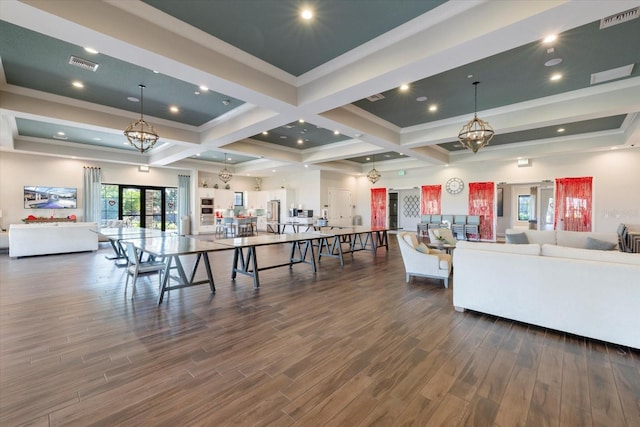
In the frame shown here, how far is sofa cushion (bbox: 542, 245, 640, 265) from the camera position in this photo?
2.54 m

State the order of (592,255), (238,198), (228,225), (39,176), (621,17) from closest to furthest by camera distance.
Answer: (592,255) < (621,17) < (39,176) < (228,225) < (238,198)

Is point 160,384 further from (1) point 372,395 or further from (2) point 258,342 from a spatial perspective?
(1) point 372,395

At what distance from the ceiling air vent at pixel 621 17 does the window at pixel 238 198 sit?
1328 cm

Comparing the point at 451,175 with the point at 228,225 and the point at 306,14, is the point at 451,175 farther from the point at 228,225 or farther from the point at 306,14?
the point at 306,14

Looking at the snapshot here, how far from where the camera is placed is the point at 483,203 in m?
10.2

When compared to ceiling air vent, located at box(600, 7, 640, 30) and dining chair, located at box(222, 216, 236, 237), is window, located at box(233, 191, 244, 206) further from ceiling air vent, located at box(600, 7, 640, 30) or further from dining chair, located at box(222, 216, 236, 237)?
ceiling air vent, located at box(600, 7, 640, 30)

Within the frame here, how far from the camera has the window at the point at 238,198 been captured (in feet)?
46.0

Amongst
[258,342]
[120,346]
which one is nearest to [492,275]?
[258,342]

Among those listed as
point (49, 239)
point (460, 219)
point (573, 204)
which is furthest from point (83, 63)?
point (573, 204)

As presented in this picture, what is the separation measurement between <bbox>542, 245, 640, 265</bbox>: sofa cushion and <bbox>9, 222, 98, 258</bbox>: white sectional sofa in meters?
9.70

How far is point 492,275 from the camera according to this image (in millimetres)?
3131

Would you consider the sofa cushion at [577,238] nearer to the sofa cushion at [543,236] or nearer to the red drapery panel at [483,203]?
the sofa cushion at [543,236]

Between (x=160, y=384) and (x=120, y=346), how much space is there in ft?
2.94

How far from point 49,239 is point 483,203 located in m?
13.7
